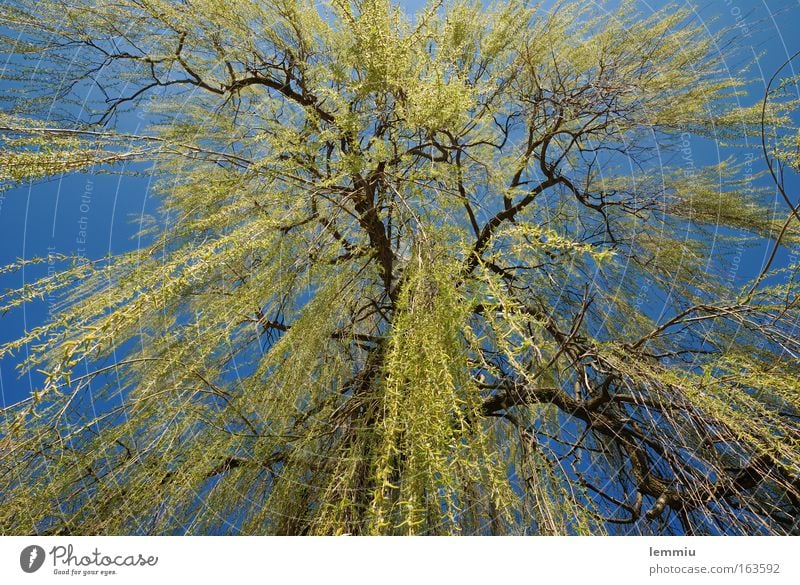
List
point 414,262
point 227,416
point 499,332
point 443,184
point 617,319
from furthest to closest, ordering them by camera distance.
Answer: point 617,319 → point 443,184 → point 227,416 → point 414,262 → point 499,332

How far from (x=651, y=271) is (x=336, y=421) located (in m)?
2.06

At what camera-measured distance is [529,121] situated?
2893 mm

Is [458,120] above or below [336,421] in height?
above

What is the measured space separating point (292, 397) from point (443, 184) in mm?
1032

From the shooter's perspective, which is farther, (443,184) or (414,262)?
(443,184)

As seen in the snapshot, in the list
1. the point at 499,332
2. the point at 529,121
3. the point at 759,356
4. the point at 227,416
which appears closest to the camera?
the point at 499,332

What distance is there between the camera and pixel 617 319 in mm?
2693

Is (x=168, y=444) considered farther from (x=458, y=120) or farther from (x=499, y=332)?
(x=458, y=120)
